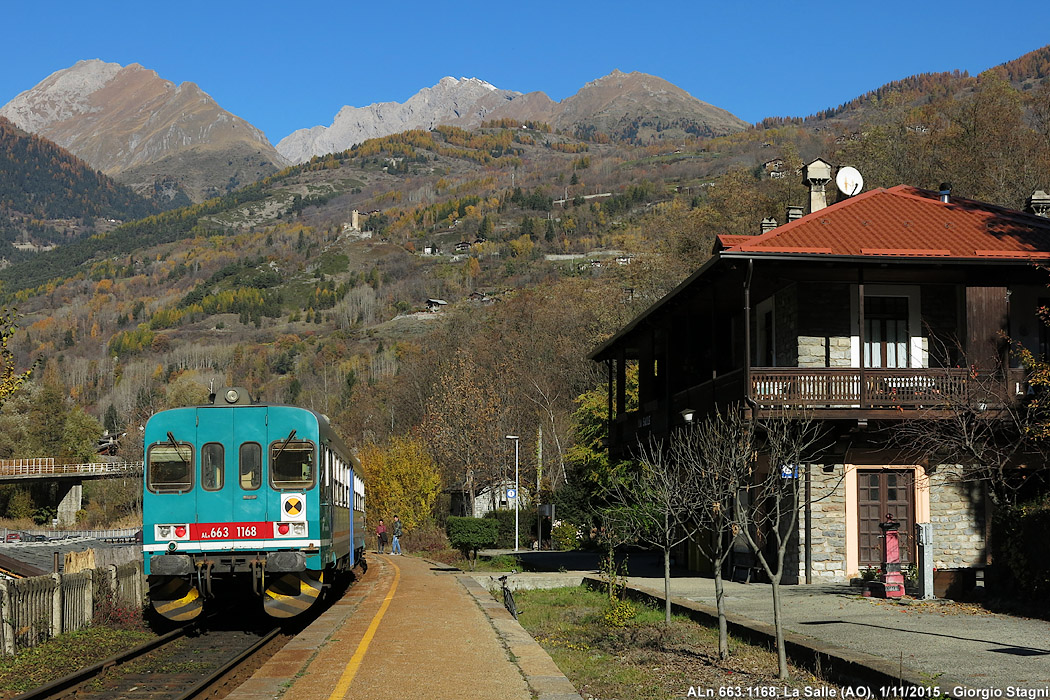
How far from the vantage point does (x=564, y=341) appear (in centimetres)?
6681

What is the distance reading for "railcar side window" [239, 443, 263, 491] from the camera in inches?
695

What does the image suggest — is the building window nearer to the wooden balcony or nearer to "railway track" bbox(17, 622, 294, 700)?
the wooden balcony

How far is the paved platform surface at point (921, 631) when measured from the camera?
1097cm

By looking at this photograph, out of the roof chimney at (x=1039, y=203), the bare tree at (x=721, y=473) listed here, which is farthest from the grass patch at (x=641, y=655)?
the roof chimney at (x=1039, y=203)

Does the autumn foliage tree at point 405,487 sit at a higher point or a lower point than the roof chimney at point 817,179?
lower

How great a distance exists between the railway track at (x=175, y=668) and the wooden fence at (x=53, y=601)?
4.66 feet

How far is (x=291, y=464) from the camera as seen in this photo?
17812 mm

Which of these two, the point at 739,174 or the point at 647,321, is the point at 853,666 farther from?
the point at 739,174

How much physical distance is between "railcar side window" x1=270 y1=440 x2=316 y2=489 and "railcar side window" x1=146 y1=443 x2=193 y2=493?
1326 mm

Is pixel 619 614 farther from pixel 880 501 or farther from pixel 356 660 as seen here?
pixel 880 501

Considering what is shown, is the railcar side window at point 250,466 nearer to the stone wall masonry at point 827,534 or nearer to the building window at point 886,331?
the stone wall masonry at point 827,534

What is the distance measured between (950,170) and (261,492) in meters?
42.2

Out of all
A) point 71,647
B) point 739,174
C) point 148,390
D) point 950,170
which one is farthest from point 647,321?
point 148,390

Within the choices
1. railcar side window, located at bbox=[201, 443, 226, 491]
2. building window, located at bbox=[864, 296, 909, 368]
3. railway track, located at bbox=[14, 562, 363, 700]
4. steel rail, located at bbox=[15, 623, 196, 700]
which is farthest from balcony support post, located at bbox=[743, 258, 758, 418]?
steel rail, located at bbox=[15, 623, 196, 700]
